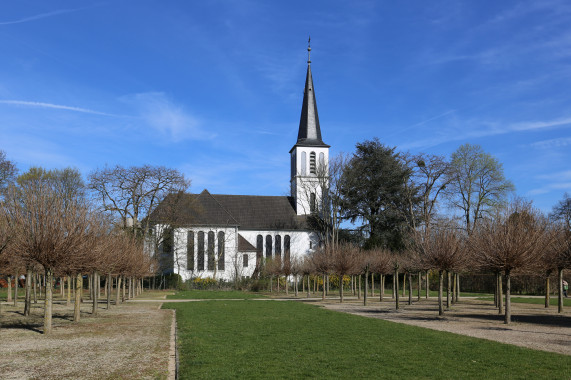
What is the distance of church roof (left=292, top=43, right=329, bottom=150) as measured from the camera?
65938 millimetres

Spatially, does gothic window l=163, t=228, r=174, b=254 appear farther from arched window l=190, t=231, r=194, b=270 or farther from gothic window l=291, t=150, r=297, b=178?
gothic window l=291, t=150, r=297, b=178

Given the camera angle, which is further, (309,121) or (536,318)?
(309,121)

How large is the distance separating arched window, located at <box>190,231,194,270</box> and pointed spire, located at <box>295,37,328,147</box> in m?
20.2

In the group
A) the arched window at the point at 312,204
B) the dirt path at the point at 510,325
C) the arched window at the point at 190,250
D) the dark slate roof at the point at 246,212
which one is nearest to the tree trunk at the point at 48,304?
the dirt path at the point at 510,325

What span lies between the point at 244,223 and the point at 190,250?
10.1 metres

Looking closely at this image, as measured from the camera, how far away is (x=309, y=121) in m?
67.5

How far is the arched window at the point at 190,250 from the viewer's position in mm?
56188

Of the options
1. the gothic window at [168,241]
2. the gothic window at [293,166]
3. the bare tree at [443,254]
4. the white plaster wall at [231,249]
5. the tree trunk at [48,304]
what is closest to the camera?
the tree trunk at [48,304]

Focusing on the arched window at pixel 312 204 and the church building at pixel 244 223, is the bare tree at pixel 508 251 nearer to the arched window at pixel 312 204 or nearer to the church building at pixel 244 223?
the church building at pixel 244 223

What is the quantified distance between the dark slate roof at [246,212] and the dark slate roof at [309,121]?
8.78 metres

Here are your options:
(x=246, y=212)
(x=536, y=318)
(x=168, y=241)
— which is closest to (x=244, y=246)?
(x=246, y=212)

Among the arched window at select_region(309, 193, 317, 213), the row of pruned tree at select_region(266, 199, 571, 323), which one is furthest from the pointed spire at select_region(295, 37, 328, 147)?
the row of pruned tree at select_region(266, 199, 571, 323)

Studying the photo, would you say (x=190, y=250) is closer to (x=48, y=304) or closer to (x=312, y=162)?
(x=312, y=162)

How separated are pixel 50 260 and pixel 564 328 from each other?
17879 mm
